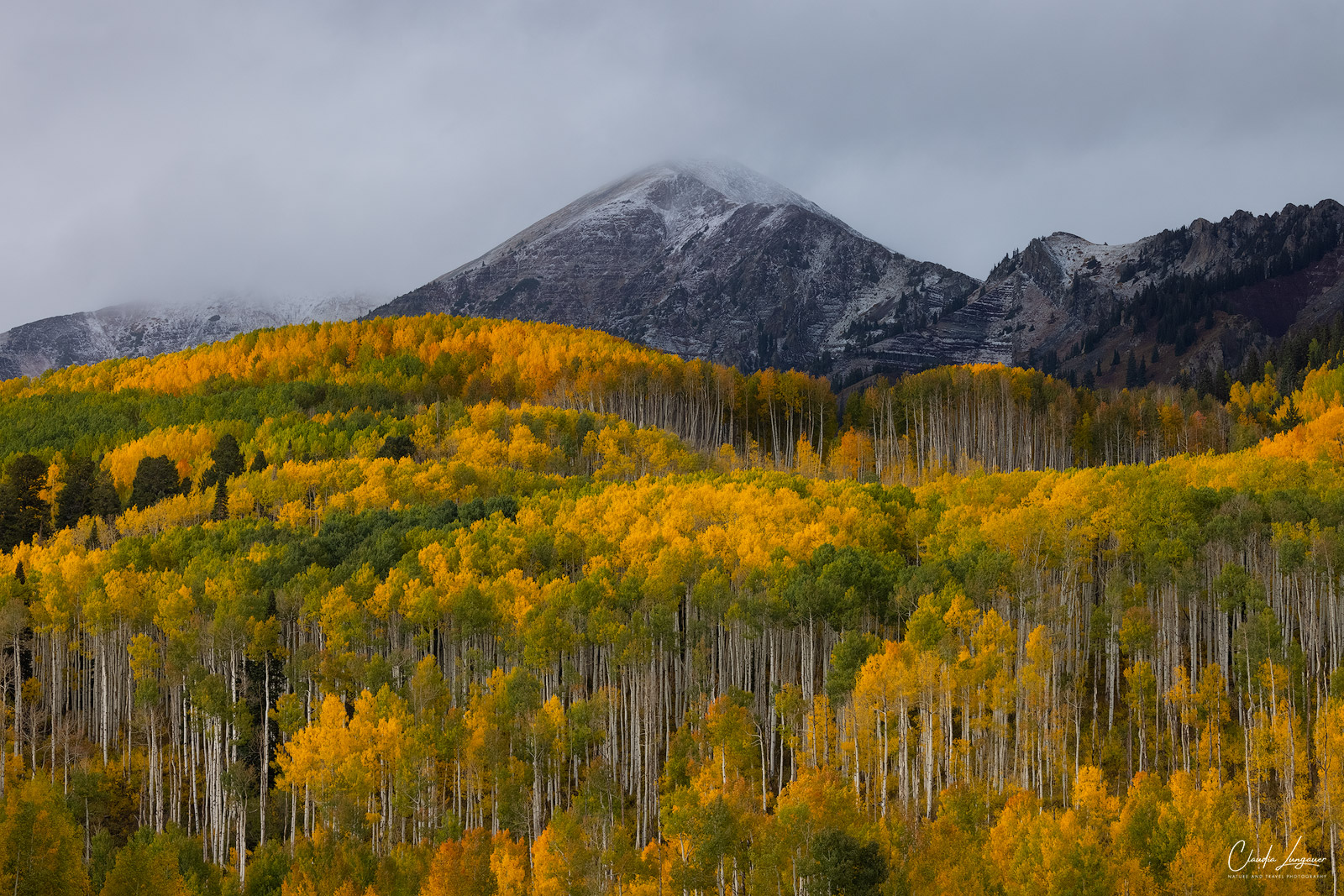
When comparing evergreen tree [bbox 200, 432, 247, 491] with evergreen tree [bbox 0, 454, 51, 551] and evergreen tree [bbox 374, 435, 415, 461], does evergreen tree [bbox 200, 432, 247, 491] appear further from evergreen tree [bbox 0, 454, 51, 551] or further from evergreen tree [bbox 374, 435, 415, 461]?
evergreen tree [bbox 0, 454, 51, 551]

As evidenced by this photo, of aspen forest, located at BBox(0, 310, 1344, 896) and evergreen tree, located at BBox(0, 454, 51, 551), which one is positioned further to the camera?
evergreen tree, located at BBox(0, 454, 51, 551)

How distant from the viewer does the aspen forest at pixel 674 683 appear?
51.4 metres

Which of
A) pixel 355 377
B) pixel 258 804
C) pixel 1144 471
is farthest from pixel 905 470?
pixel 258 804

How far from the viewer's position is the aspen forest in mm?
51406

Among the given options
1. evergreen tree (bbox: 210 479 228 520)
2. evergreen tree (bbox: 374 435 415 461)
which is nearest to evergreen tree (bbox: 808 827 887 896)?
evergreen tree (bbox: 210 479 228 520)

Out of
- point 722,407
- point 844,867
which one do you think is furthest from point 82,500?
point 844,867

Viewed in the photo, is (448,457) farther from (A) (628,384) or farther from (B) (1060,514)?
(B) (1060,514)

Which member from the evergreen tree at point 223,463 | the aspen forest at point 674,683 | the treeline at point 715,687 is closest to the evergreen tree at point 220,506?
the aspen forest at point 674,683

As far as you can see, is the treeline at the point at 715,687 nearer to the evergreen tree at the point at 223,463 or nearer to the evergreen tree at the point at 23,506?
the evergreen tree at the point at 23,506

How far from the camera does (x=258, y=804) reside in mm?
67875

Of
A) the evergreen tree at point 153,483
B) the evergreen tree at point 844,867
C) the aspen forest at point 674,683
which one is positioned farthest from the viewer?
the evergreen tree at point 153,483

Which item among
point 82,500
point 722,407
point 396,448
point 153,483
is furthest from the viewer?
point 722,407

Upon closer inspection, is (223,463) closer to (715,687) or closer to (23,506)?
(23,506)

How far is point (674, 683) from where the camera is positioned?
79.9 m
